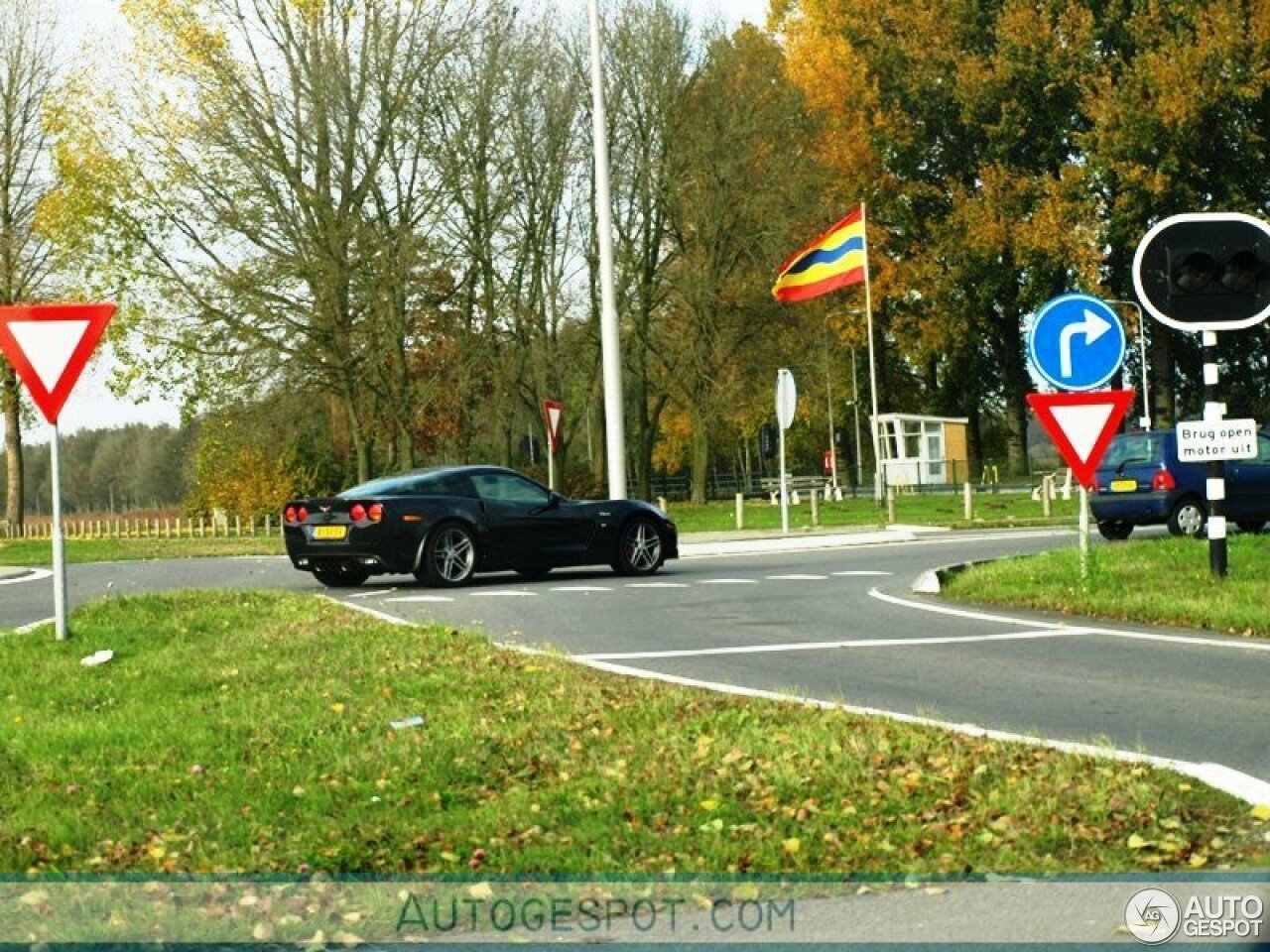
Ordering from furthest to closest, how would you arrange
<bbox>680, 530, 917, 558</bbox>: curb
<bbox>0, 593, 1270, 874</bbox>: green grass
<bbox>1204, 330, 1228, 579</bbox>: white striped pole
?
<bbox>680, 530, 917, 558</bbox>: curb
<bbox>1204, 330, 1228, 579</bbox>: white striped pole
<bbox>0, 593, 1270, 874</bbox>: green grass

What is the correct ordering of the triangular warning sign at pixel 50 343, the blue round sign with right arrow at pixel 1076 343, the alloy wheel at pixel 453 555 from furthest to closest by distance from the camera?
the alloy wheel at pixel 453 555
the blue round sign with right arrow at pixel 1076 343
the triangular warning sign at pixel 50 343

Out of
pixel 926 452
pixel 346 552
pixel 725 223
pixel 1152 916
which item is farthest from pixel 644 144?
pixel 1152 916

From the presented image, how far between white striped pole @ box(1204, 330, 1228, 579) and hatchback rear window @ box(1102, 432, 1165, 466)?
10.0m

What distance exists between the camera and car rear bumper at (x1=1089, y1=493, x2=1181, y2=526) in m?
25.0

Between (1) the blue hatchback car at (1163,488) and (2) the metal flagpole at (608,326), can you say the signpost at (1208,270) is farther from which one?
(2) the metal flagpole at (608,326)

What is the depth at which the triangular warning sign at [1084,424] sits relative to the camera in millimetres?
15391

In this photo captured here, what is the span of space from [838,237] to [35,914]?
120 ft

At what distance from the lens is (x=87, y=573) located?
27016 mm

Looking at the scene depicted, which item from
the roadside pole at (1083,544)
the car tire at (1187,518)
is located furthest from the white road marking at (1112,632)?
the car tire at (1187,518)

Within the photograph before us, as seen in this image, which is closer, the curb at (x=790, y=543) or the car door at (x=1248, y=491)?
the car door at (x=1248, y=491)

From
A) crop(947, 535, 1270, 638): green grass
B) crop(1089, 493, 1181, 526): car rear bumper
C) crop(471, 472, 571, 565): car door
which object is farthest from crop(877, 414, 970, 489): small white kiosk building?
crop(947, 535, 1270, 638): green grass

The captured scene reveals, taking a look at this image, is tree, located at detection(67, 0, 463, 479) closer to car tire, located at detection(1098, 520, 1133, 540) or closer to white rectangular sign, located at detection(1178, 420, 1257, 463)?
car tire, located at detection(1098, 520, 1133, 540)

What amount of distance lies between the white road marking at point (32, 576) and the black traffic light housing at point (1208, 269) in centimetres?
1690

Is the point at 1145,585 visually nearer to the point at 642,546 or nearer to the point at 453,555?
the point at 642,546
